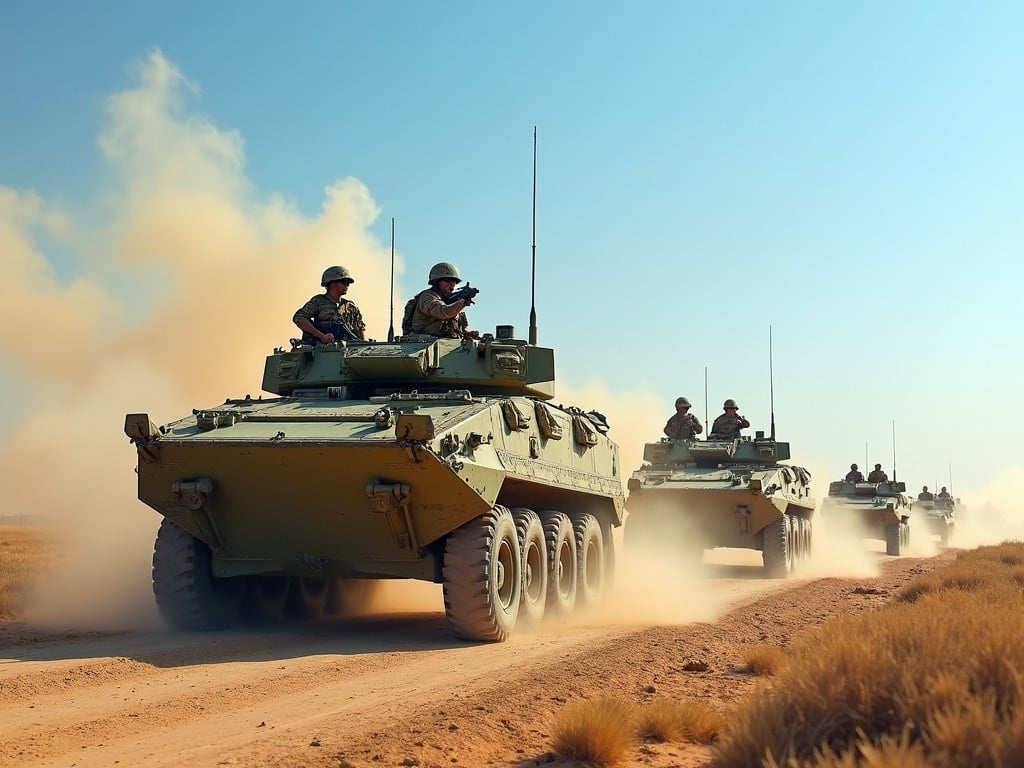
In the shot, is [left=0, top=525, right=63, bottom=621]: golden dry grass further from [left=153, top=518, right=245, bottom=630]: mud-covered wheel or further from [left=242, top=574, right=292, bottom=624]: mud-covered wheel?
[left=153, top=518, right=245, bottom=630]: mud-covered wheel

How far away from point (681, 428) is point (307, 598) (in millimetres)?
12284

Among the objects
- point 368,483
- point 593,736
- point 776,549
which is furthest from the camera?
point 776,549

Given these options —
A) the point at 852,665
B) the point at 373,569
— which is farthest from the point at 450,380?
the point at 852,665

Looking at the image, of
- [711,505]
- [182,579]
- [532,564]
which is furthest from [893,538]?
[182,579]

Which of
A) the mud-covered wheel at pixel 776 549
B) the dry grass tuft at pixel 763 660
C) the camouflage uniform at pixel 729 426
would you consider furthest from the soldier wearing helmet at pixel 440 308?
the camouflage uniform at pixel 729 426

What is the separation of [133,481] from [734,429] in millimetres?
Result: 12990

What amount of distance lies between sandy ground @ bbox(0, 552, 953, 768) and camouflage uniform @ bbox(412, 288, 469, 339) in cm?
335

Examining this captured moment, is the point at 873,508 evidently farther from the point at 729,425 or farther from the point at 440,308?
the point at 440,308

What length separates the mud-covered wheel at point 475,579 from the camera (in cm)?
→ 1033

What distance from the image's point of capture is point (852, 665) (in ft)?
16.9

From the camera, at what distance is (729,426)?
2488 centimetres

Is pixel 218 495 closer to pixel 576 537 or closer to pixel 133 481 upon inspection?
pixel 576 537

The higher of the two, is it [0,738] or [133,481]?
[133,481]

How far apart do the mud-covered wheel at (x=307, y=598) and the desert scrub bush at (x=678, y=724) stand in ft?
24.1
